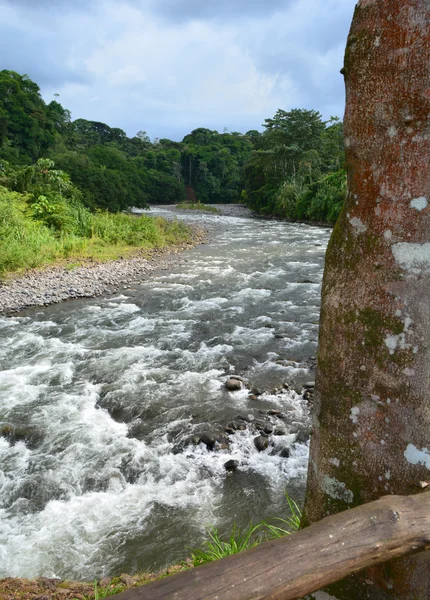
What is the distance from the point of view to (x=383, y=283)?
178 centimetres

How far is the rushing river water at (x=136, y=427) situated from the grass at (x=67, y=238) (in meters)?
3.83

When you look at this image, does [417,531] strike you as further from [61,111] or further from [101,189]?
[61,111]

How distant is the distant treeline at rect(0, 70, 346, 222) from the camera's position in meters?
29.6

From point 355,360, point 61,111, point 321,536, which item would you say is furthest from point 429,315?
point 61,111

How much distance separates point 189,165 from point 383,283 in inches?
3390

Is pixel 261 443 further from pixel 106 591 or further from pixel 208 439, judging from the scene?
pixel 106 591

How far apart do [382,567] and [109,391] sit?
5539 mm

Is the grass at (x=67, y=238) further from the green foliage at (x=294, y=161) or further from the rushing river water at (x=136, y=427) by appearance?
the green foliage at (x=294, y=161)

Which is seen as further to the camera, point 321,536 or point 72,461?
point 72,461

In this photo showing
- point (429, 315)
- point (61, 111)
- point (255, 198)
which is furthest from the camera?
point (61, 111)

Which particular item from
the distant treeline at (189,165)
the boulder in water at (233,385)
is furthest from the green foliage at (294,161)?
the boulder in water at (233,385)

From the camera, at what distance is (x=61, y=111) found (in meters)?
67.8

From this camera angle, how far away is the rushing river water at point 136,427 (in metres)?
4.14

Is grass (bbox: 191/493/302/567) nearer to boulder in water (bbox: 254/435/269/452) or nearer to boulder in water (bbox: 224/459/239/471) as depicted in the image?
boulder in water (bbox: 224/459/239/471)
